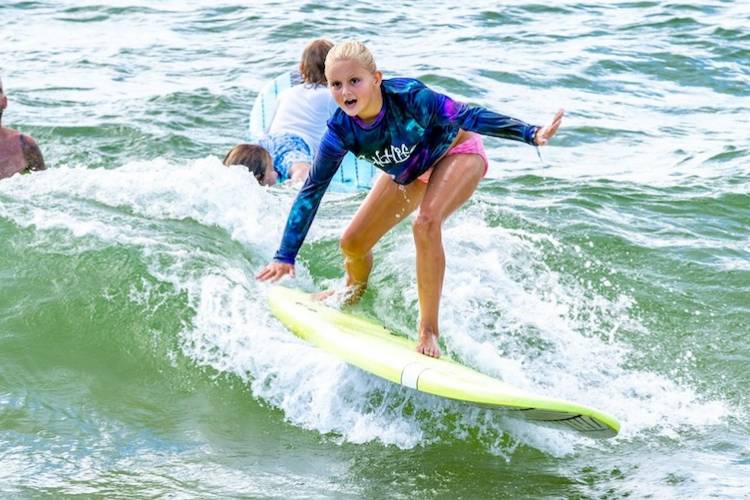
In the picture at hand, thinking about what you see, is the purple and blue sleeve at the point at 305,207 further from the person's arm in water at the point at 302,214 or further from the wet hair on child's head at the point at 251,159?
the wet hair on child's head at the point at 251,159

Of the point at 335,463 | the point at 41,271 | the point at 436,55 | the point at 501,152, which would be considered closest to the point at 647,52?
the point at 436,55

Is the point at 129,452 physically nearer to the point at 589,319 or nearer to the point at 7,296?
the point at 7,296

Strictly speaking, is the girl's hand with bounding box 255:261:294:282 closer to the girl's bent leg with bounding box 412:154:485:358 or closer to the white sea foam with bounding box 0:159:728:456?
the white sea foam with bounding box 0:159:728:456

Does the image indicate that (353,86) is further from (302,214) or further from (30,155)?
(30,155)

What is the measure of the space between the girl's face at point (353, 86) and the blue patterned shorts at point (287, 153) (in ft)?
12.5

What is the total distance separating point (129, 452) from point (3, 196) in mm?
3298

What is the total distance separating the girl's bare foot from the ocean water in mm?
209

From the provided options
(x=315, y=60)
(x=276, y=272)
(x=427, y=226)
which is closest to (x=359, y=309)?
(x=276, y=272)

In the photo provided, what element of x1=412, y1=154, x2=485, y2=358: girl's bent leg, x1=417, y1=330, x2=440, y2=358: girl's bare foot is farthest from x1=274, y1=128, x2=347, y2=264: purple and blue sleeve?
x1=417, y1=330, x2=440, y2=358: girl's bare foot

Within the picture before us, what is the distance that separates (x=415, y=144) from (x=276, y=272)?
92 centimetres

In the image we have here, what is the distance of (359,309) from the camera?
645cm

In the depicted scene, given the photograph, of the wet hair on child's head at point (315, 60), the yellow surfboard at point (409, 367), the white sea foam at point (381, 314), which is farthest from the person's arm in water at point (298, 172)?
the yellow surfboard at point (409, 367)

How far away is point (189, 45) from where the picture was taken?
15.1 metres

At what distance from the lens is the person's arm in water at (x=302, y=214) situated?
18.1 ft
